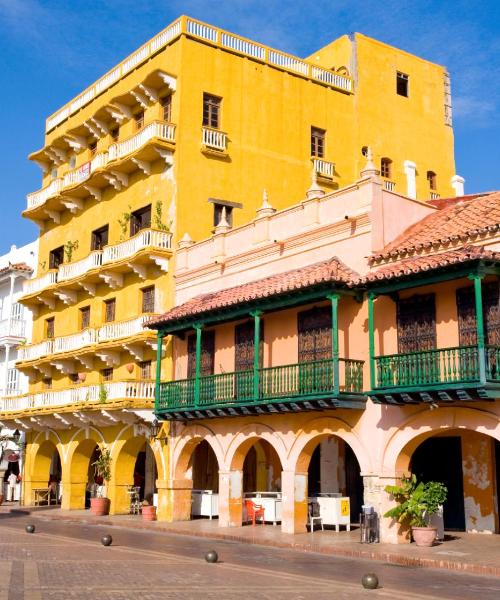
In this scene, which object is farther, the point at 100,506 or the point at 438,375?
the point at 100,506

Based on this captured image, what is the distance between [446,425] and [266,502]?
8686 millimetres

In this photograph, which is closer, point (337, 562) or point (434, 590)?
point (434, 590)

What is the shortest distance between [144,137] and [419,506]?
17.7 meters

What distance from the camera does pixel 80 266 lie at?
Result: 112 feet

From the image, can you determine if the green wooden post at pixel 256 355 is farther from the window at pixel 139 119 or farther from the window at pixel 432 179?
the window at pixel 432 179

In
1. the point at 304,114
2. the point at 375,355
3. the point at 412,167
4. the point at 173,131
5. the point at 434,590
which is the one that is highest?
the point at 304,114

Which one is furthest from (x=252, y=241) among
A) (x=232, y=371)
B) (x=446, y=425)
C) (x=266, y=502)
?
(x=446, y=425)

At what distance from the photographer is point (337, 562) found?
17734 millimetres

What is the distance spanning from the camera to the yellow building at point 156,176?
3022 centimetres

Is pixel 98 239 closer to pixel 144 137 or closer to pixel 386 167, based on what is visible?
pixel 144 137

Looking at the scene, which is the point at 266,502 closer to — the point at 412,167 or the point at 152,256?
the point at 152,256

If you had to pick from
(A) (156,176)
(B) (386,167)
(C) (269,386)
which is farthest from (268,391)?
(B) (386,167)

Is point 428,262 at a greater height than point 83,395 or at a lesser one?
greater

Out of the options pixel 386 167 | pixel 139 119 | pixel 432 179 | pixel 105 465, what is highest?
pixel 139 119
